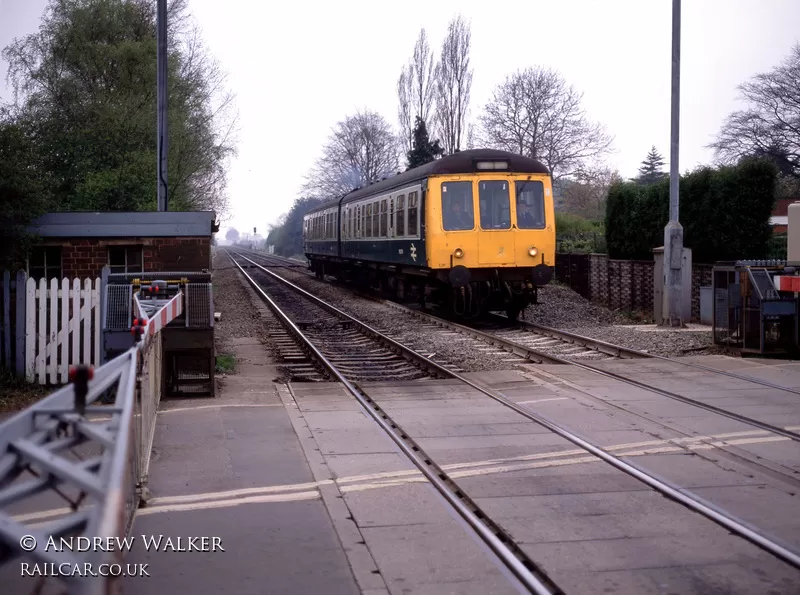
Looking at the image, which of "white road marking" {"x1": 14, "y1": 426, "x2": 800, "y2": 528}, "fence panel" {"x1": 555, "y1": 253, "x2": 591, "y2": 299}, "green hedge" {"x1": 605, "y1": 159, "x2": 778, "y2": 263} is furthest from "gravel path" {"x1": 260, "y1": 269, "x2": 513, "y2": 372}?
"green hedge" {"x1": 605, "y1": 159, "x2": 778, "y2": 263}

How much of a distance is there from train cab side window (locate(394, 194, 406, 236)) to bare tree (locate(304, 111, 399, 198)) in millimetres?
42463

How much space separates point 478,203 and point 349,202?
35.0 feet

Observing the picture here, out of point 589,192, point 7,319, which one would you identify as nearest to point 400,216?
point 7,319

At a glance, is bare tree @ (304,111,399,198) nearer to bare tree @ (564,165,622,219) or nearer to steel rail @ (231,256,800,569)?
bare tree @ (564,165,622,219)

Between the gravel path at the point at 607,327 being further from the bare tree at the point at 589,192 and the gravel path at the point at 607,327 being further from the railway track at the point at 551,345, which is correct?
the bare tree at the point at 589,192

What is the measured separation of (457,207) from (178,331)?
9453 mm

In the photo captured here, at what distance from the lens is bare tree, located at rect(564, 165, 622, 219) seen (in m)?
43.3

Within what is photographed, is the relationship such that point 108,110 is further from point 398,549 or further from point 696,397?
point 398,549

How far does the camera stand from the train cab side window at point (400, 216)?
64.0 feet

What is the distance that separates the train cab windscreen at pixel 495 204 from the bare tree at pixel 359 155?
1773 inches

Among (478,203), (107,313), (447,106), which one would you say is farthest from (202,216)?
(447,106)

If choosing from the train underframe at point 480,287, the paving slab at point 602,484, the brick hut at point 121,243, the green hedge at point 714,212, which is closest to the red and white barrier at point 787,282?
the paving slab at point 602,484

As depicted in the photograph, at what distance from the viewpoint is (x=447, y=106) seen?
41688mm

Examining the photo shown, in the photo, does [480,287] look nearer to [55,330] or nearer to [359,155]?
[55,330]
